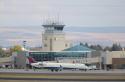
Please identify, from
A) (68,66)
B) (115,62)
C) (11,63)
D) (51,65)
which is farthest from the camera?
(11,63)

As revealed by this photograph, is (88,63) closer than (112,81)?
No

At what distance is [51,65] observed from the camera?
139 meters

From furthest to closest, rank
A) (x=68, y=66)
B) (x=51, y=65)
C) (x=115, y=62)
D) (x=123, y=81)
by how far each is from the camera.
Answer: (x=115, y=62)
(x=68, y=66)
(x=51, y=65)
(x=123, y=81)

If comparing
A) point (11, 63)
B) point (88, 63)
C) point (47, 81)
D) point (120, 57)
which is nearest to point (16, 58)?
point (11, 63)

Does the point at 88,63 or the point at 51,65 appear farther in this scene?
the point at 88,63

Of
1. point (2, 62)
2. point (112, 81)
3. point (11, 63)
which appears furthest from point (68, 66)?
point (112, 81)

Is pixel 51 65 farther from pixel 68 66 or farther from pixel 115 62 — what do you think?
pixel 115 62

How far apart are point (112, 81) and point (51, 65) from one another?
76834 mm

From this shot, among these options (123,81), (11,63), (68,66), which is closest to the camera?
(123,81)

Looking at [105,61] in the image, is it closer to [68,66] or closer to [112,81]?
[68,66]

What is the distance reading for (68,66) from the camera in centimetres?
14862

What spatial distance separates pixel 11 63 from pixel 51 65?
45.4 metres

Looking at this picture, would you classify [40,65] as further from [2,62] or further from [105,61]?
[2,62]

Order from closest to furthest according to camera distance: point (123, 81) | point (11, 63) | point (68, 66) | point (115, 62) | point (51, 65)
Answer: point (123, 81) < point (51, 65) < point (68, 66) < point (115, 62) < point (11, 63)
